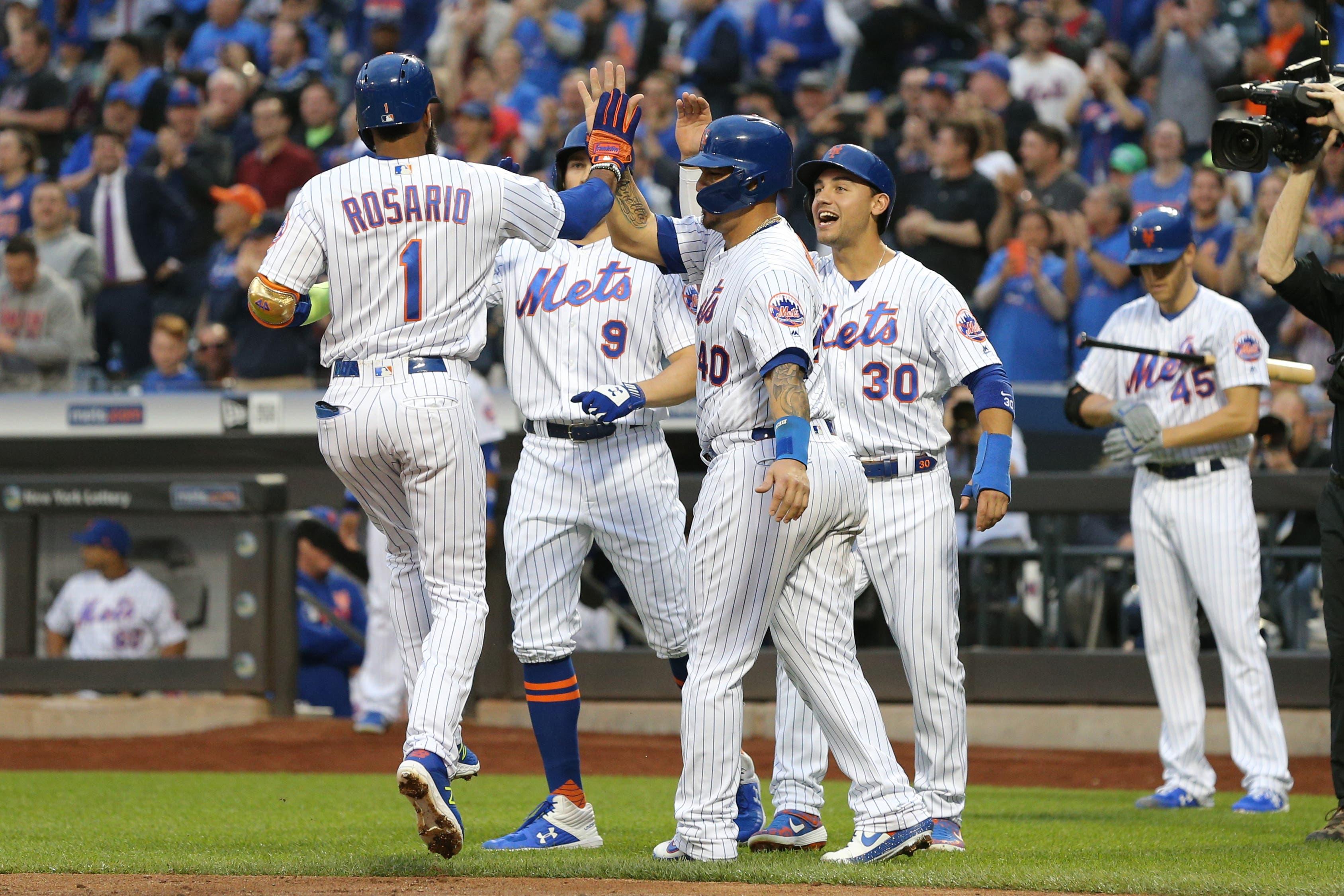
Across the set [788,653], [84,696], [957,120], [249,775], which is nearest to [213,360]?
[84,696]

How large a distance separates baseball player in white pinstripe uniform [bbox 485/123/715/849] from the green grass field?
1.48ft

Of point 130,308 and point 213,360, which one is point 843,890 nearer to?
point 213,360

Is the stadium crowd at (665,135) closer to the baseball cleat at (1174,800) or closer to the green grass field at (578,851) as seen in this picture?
the baseball cleat at (1174,800)

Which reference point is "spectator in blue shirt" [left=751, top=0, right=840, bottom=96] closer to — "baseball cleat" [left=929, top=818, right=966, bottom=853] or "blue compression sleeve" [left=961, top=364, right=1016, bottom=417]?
"blue compression sleeve" [left=961, top=364, right=1016, bottom=417]

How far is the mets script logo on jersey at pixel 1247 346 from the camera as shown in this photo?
6.95 metres

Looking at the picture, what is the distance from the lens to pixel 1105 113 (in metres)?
12.5

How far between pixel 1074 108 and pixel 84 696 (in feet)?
26.7

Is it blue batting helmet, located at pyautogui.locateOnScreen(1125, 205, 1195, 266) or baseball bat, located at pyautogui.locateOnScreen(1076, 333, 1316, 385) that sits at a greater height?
blue batting helmet, located at pyautogui.locateOnScreen(1125, 205, 1195, 266)

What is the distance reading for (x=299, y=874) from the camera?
183 inches

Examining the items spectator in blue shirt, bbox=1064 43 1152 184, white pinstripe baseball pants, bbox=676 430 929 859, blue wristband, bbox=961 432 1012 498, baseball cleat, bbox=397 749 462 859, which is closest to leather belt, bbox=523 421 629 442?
white pinstripe baseball pants, bbox=676 430 929 859

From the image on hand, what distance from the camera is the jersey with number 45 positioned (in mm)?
5609

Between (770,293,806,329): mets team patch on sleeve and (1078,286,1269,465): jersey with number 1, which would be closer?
(770,293,806,329): mets team patch on sleeve

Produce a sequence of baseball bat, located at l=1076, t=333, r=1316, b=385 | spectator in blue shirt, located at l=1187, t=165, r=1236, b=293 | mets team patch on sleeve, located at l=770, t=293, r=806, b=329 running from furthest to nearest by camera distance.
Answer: spectator in blue shirt, located at l=1187, t=165, r=1236, b=293
baseball bat, located at l=1076, t=333, r=1316, b=385
mets team patch on sleeve, located at l=770, t=293, r=806, b=329

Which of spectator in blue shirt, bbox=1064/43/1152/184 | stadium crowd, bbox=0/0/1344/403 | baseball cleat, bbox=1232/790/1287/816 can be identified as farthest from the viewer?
spectator in blue shirt, bbox=1064/43/1152/184
